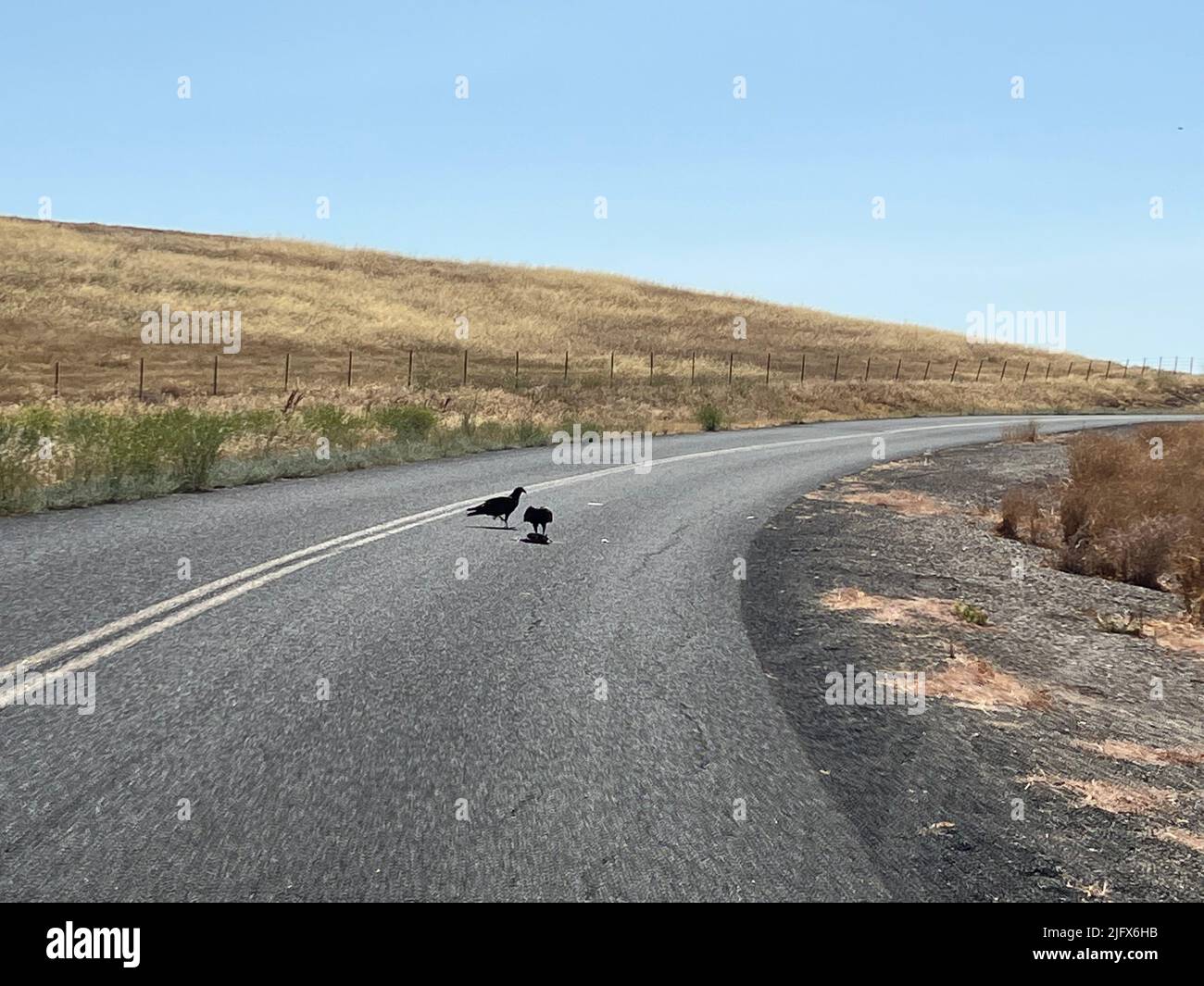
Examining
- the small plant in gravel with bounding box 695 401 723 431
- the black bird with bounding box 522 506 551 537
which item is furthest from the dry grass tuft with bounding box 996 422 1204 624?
the small plant in gravel with bounding box 695 401 723 431

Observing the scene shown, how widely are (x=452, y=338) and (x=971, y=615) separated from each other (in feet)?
189

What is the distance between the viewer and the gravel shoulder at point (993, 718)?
363 centimetres

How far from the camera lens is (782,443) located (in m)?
24.3

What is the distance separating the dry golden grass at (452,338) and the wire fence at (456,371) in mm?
239

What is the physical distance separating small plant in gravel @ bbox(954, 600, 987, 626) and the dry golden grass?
2342cm

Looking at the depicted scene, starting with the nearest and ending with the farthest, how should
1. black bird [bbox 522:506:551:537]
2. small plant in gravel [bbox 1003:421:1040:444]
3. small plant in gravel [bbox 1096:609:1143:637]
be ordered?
small plant in gravel [bbox 1096:609:1143:637] < black bird [bbox 522:506:551:537] < small plant in gravel [bbox 1003:421:1040:444]

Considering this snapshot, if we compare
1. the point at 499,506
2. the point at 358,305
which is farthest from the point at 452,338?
the point at 499,506

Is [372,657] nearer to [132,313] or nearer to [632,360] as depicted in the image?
[632,360]

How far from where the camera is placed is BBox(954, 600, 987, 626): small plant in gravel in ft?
25.3

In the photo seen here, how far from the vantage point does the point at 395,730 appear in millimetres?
4609

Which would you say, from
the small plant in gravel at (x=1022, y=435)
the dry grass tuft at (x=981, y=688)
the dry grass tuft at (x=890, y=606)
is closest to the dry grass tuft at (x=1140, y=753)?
the dry grass tuft at (x=981, y=688)

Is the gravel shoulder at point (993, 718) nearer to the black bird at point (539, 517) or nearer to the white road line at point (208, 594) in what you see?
the black bird at point (539, 517)

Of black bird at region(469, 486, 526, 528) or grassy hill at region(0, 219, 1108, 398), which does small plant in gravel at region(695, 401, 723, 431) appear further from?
black bird at region(469, 486, 526, 528)
